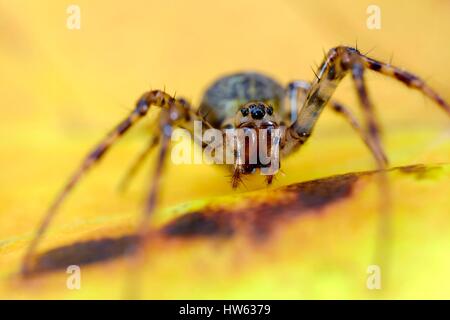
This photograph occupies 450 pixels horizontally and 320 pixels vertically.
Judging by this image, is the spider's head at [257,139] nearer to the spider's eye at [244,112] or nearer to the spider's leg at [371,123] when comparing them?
the spider's eye at [244,112]

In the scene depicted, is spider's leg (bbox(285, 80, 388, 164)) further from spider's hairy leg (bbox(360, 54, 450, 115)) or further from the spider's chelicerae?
spider's hairy leg (bbox(360, 54, 450, 115))

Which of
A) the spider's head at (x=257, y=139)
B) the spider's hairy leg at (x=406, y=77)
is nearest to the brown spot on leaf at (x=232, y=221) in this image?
the spider's hairy leg at (x=406, y=77)

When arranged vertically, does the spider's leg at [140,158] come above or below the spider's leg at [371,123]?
above

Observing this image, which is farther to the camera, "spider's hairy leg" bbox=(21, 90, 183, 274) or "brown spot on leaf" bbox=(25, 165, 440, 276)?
"spider's hairy leg" bbox=(21, 90, 183, 274)

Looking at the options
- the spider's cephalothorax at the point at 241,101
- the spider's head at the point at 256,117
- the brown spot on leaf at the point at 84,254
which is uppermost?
the spider's cephalothorax at the point at 241,101

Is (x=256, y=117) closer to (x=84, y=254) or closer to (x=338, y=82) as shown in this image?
(x=338, y=82)

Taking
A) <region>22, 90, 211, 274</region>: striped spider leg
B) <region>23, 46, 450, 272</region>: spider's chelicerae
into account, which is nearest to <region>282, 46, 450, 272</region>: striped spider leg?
<region>23, 46, 450, 272</region>: spider's chelicerae
